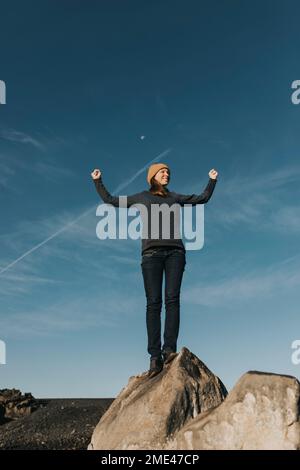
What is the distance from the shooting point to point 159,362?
10.1m

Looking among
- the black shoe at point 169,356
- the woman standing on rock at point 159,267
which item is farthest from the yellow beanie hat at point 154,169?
the black shoe at point 169,356

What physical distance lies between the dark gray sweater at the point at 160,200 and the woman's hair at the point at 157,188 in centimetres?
7

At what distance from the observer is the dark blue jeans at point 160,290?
32.1 ft

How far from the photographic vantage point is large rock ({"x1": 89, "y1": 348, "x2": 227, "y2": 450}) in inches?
344

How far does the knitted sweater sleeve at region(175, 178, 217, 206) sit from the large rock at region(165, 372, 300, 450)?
3.89m

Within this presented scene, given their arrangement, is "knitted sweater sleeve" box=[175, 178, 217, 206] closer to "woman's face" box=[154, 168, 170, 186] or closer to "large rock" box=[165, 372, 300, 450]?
"woman's face" box=[154, 168, 170, 186]

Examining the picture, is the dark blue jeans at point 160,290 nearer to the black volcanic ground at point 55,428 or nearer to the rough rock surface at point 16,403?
the black volcanic ground at point 55,428

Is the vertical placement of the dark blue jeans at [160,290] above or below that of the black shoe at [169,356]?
above

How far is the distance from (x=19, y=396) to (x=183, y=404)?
506 inches

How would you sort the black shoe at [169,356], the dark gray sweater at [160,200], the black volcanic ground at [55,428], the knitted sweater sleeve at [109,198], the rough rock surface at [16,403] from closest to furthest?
1. the dark gray sweater at [160,200]
2. the black shoe at [169,356]
3. the knitted sweater sleeve at [109,198]
4. the black volcanic ground at [55,428]
5. the rough rock surface at [16,403]

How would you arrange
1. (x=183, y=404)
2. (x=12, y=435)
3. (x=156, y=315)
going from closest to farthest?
(x=183, y=404) → (x=156, y=315) → (x=12, y=435)

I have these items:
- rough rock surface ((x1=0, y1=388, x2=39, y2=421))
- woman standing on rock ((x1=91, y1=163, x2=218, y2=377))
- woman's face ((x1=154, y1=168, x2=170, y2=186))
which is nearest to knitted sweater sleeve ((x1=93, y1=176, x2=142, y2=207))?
woman standing on rock ((x1=91, y1=163, x2=218, y2=377))
